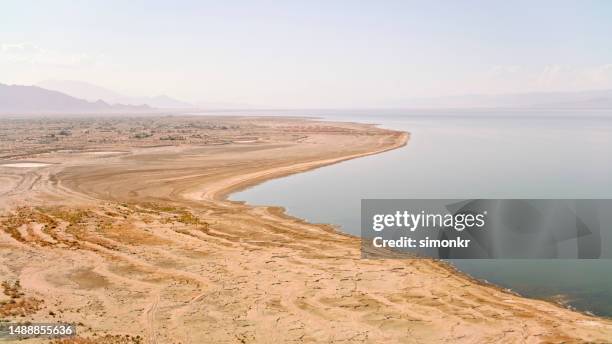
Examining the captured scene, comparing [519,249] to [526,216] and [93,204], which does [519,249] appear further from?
[93,204]

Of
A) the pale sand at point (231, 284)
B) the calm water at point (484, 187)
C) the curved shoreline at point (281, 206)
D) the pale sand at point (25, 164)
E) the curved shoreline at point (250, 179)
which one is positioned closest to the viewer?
the pale sand at point (231, 284)

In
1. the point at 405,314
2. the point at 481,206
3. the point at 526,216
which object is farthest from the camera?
the point at 481,206

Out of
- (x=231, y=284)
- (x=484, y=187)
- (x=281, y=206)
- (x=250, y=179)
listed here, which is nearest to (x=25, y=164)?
(x=250, y=179)

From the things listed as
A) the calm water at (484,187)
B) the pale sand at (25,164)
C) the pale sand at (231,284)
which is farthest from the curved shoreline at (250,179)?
the pale sand at (25,164)

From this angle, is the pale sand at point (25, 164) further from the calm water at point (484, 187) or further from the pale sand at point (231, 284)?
the calm water at point (484, 187)

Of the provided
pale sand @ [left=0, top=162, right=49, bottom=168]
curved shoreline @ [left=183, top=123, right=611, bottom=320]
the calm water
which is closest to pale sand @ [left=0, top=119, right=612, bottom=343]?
curved shoreline @ [left=183, top=123, right=611, bottom=320]

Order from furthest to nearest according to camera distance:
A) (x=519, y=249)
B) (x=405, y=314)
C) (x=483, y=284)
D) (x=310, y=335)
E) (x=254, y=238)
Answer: (x=254, y=238) → (x=519, y=249) → (x=483, y=284) → (x=405, y=314) → (x=310, y=335)

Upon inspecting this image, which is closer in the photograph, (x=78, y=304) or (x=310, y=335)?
(x=310, y=335)

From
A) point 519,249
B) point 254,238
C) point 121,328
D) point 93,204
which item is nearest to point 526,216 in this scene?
point 519,249

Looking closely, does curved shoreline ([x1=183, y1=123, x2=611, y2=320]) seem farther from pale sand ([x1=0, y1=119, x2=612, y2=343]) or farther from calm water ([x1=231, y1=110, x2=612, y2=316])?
calm water ([x1=231, y1=110, x2=612, y2=316])
